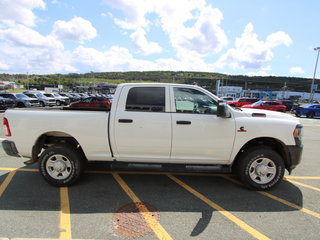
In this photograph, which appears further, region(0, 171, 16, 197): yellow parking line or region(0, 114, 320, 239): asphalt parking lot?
region(0, 171, 16, 197): yellow parking line

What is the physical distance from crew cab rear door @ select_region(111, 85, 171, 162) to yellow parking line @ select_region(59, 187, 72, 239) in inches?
43.4

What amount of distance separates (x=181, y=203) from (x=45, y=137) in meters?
2.86

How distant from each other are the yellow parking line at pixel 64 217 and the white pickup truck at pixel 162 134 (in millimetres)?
318

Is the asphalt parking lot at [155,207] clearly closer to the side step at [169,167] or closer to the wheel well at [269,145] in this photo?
the side step at [169,167]

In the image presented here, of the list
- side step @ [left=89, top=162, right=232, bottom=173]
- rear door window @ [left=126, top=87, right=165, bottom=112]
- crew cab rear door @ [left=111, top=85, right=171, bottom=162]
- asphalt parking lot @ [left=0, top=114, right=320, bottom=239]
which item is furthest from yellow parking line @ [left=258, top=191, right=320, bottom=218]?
rear door window @ [left=126, top=87, right=165, bottom=112]

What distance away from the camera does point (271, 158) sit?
Result: 3650mm

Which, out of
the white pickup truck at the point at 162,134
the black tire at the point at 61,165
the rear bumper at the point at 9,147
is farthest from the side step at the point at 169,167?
the rear bumper at the point at 9,147

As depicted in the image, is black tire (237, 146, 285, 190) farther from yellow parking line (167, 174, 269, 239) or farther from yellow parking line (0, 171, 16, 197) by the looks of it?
yellow parking line (0, 171, 16, 197)

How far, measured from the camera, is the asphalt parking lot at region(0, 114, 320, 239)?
2676 millimetres

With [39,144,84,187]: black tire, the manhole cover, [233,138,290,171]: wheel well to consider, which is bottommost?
the manhole cover

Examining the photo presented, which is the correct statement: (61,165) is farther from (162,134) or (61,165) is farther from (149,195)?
(162,134)

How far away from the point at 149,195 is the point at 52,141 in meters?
2.23

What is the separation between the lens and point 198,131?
3545 millimetres

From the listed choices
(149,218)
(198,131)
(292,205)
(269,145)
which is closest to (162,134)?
(198,131)
